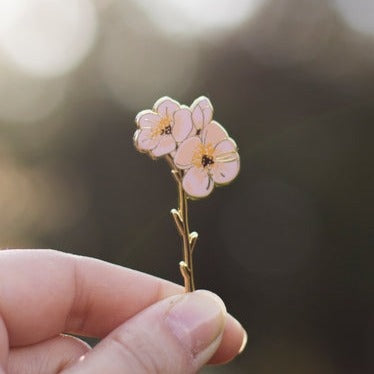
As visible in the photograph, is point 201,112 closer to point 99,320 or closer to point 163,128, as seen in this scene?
point 163,128

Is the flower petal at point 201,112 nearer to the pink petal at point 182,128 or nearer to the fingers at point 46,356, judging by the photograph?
the pink petal at point 182,128

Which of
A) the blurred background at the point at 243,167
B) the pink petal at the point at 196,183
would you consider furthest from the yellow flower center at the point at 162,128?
the blurred background at the point at 243,167

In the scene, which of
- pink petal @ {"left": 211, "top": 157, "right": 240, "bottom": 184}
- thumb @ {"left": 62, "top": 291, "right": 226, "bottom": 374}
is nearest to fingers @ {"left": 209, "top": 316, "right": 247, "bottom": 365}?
thumb @ {"left": 62, "top": 291, "right": 226, "bottom": 374}

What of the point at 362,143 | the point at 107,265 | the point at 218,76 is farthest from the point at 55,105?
the point at 107,265

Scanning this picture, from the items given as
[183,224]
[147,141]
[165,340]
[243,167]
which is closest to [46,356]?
[165,340]

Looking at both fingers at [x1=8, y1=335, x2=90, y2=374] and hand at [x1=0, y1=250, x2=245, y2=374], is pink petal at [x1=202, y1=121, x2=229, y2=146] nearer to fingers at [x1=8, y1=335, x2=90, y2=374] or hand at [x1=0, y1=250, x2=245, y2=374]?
hand at [x1=0, y1=250, x2=245, y2=374]

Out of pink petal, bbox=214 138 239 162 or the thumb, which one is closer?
the thumb
